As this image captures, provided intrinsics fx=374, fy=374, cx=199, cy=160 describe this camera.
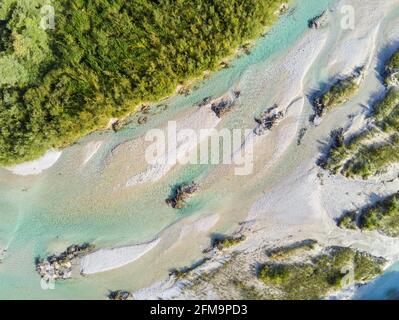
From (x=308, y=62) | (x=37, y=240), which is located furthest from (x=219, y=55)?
(x=37, y=240)

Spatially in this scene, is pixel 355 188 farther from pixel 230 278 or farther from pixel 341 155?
pixel 230 278

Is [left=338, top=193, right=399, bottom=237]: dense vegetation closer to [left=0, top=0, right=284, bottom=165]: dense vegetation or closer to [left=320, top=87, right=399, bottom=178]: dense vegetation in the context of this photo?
[left=320, top=87, right=399, bottom=178]: dense vegetation

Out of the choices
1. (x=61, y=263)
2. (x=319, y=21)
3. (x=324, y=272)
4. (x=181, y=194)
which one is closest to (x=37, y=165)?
(x=61, y=263)

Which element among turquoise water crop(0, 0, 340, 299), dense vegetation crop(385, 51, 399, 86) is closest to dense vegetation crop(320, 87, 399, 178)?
dense vegetation crop(385, 51, 399, 86)

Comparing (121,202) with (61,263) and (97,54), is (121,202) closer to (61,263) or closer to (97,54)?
(61,263)

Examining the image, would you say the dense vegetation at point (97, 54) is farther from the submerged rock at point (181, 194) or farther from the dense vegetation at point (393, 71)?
the dense vegetation at point (393, 71)

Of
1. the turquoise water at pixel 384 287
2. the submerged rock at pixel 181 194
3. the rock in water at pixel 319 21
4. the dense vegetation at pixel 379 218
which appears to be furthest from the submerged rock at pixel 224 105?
the turquoise water at pixel 384 287
